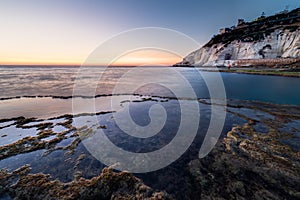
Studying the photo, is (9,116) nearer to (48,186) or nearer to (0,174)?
(0,174)

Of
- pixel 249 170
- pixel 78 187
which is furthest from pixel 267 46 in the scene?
pixel 78 187

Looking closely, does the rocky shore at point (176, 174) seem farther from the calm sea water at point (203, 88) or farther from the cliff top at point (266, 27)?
the cliff top at point (266, 27)

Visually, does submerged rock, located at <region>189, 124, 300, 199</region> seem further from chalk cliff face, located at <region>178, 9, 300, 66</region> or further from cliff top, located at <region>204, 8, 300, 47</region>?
cliff top, located at <region>204, 8, 300, 47</region>

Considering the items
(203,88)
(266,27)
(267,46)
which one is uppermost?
(266,27)

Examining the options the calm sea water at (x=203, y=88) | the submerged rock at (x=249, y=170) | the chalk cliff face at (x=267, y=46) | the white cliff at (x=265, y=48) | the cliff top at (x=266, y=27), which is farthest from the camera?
the cliff top at (x=266, y=27)

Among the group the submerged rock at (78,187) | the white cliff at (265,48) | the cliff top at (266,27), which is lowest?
the submerged rock at (78,187)

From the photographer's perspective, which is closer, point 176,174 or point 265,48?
point 176,174

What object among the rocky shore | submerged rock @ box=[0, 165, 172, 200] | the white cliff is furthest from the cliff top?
submerged rock @ box=[0, 165, 172, 200]

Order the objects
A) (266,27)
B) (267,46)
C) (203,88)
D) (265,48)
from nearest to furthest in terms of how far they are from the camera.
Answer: (203,88) < (267,46) < (265,48) < (266,27)

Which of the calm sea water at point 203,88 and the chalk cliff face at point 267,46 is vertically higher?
the chalk cliff face at point 267,46

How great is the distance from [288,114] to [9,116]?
21063 millimetres

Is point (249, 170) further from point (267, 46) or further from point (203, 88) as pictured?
point (267, 46)

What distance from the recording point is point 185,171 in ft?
15.5

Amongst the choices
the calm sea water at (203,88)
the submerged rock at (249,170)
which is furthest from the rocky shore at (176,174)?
the calm sea water at (203,88)
